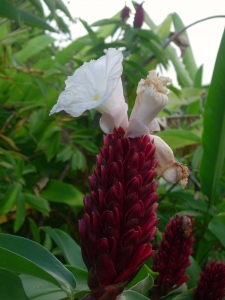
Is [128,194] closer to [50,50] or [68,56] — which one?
[68,56]

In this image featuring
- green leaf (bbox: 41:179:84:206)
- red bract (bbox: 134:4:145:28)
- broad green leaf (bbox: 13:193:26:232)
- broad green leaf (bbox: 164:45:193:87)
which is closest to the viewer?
broad green leaf (bbox: 13:193:26:232)

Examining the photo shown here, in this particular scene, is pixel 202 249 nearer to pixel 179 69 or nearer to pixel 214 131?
pixel 214 131

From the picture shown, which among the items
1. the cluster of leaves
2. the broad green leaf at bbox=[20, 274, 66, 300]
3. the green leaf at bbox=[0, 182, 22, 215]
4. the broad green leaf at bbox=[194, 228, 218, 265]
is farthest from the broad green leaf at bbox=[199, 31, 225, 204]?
the broad green leaf at bbox=[20, 274, 66, 300]

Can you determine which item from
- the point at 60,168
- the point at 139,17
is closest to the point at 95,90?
the point at 60,168

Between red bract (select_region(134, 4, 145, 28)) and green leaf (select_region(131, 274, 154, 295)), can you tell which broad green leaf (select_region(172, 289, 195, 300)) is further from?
red bract (select_region(134, 4, 145, 28))

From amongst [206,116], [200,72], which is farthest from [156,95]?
[200,72]
